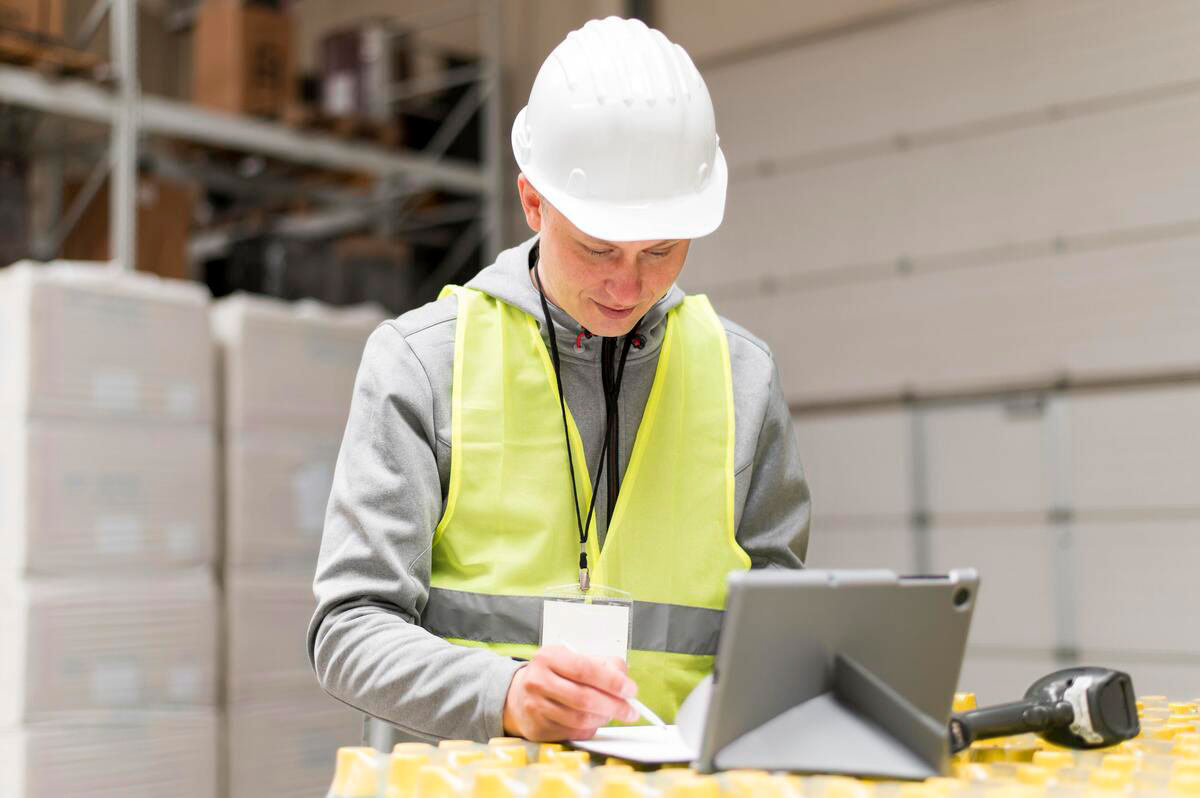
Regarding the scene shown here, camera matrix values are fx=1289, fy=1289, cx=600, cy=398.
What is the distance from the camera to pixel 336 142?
22.4 feet

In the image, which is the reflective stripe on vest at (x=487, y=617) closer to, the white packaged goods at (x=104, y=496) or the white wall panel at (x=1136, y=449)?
the white packaged goods at (x=104, y=496)

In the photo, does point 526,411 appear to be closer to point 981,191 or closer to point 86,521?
point 86,521

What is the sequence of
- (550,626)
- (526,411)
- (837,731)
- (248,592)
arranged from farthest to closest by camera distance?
(248,592) < (526,411) < (550,626) < (837,731)

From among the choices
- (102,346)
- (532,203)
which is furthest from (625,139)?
(102,346)

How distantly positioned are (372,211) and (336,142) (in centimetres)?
99

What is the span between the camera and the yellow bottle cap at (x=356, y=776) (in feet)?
3.94

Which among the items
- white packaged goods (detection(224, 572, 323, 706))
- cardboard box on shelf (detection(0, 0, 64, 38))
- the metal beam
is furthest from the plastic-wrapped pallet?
cardboard box on shelf (detection(0, 0, 64, 38))

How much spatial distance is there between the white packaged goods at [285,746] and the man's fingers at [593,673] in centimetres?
360

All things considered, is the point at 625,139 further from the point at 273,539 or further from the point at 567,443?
the point at 273,539

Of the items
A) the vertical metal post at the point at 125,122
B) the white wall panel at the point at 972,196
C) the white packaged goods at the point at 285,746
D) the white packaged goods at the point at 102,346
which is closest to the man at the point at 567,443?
the white packaged goods at the point at 102,346

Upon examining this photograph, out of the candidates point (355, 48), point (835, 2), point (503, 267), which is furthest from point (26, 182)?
point (503, 267)

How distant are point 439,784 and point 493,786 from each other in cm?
6

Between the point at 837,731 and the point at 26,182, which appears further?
the point at 26,182

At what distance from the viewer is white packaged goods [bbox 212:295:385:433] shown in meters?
4.86
